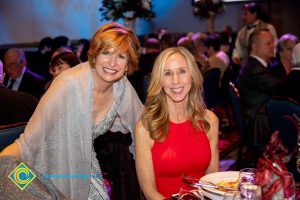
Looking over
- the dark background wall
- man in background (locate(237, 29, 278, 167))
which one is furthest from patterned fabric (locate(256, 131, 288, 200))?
the dark background wall

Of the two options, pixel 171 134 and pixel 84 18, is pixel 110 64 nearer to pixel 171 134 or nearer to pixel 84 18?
pixel 171 134

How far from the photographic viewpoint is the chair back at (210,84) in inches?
225

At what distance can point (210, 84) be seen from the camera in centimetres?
581

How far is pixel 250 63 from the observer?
476 centimetres

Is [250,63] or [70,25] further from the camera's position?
[70,25]

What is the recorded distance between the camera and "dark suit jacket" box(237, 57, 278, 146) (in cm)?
438

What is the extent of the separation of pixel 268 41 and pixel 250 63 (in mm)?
380

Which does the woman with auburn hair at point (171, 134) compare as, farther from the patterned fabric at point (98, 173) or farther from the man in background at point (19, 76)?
the man in background at point (19, 76)

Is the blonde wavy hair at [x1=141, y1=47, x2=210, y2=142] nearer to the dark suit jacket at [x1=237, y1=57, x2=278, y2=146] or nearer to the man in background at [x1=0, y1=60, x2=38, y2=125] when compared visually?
the man in background at [x1=0, y1=60, x2=38, y2=125]

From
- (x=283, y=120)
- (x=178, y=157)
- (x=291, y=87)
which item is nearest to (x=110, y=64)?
(x=178, y=157)

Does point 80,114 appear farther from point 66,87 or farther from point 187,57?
point 187,57

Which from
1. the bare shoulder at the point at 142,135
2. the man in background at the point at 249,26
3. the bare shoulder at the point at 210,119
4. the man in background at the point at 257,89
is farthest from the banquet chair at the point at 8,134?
the man in background at the point at 249,26

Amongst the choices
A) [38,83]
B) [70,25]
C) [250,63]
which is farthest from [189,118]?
[70,25]

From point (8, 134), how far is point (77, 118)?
35 centimetres
